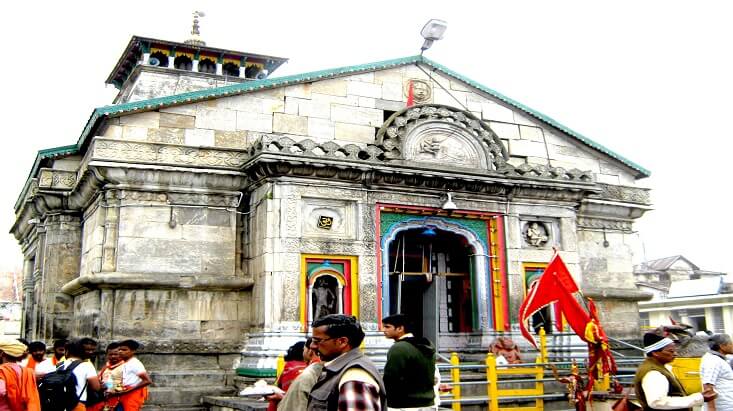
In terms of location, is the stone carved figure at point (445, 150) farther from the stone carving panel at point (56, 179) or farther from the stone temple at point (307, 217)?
the stone carving panel at point (56, 179)

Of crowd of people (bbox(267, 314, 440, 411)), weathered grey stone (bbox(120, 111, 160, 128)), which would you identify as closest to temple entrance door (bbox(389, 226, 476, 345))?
weathered grey stone (bbox(120, 111, 160, 128))

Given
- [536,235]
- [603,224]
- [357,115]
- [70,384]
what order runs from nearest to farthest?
[70,384] < [357,115] < [536,235] < [603,224]

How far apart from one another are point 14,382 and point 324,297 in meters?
8.84

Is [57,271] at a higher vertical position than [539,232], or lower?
lower

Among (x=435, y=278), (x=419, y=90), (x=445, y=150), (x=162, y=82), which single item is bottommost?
(x=435, y=278)

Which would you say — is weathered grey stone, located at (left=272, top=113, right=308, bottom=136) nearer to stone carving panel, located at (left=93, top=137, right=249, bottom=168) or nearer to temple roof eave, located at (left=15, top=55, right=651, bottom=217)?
temple roof eave, located at (left=15, top=55, right=651, bottom=217)

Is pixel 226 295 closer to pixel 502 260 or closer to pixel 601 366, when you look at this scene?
pixel 502 260

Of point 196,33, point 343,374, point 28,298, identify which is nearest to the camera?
point 343,374

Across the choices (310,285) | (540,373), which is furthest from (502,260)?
(310,285)

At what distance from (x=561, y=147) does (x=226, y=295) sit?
9876 millimetres

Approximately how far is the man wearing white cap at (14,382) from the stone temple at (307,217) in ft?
23.2

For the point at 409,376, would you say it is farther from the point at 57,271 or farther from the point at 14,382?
the point at 57,271

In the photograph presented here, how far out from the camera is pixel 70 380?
25.9 feet

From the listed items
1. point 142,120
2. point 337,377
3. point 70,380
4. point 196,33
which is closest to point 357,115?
point 142,120
